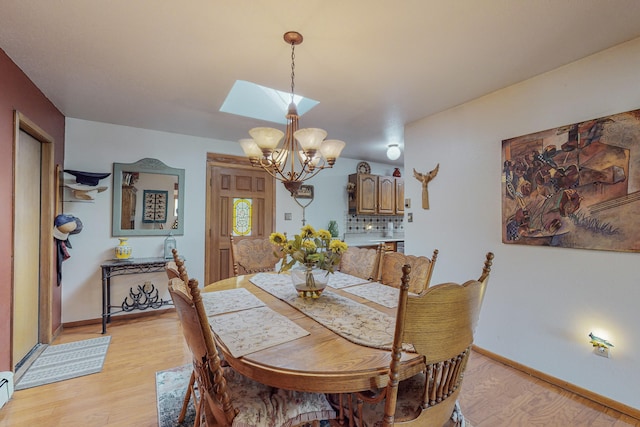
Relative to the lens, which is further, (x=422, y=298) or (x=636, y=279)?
(x=636, y=279)

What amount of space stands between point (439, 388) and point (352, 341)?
13.5 inches

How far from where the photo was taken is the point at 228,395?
42.1 inches

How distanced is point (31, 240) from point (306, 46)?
2.87 meters

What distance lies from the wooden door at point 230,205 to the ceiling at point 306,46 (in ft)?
4.29

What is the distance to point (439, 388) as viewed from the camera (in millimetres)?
1021

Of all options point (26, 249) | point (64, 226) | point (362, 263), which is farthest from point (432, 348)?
point (64, 226)

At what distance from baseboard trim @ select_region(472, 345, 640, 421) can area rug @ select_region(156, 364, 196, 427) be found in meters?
2.45

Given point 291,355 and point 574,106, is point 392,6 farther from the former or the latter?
point 291,355

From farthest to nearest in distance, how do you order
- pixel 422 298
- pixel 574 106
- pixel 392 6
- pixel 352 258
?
pixel 352 258, pixel 574 106, pixel 392 6, pixel 422 298

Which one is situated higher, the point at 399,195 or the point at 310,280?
the point at 399,195

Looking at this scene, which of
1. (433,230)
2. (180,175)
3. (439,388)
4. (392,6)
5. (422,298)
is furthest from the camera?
(180,175)

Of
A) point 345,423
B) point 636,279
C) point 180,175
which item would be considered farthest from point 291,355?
point 180,175

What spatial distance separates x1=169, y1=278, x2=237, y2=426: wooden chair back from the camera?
3.12 feet

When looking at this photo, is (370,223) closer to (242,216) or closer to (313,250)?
(242,216)
